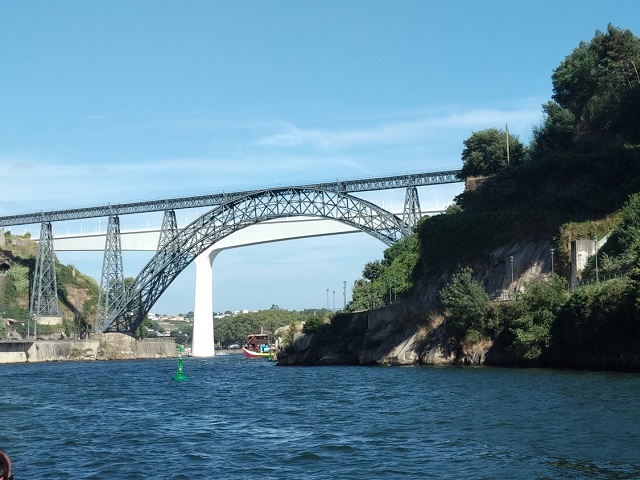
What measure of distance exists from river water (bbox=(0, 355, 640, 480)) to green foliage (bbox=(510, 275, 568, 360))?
264 inches

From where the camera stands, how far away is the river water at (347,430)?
22.7 m

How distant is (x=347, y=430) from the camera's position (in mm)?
30047

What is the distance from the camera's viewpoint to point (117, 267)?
122 m

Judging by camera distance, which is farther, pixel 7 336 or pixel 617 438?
pixel 7 336

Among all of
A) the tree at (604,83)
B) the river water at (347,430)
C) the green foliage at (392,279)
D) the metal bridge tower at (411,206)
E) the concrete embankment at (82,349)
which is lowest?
the river water at (347,430)

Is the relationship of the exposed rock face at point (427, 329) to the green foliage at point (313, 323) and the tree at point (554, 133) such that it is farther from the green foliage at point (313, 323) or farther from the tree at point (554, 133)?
the tree at point (554, 133)

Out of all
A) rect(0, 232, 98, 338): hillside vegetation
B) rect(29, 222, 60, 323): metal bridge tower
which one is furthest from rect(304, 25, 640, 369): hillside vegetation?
rect(0, 232, 98, 338): hillside vegetation

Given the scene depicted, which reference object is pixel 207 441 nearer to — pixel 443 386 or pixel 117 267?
pixel 443 386

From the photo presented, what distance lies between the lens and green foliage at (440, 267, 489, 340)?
61344 mm

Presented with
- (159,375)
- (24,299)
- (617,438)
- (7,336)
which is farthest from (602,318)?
(24,299)

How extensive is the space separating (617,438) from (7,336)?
112351 mm

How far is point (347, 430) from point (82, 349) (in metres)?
94.8

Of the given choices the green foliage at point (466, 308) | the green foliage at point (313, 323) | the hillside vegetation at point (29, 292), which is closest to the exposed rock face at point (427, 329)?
the green foliage at point (466, 308)

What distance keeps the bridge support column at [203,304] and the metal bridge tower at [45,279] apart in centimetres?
1933
